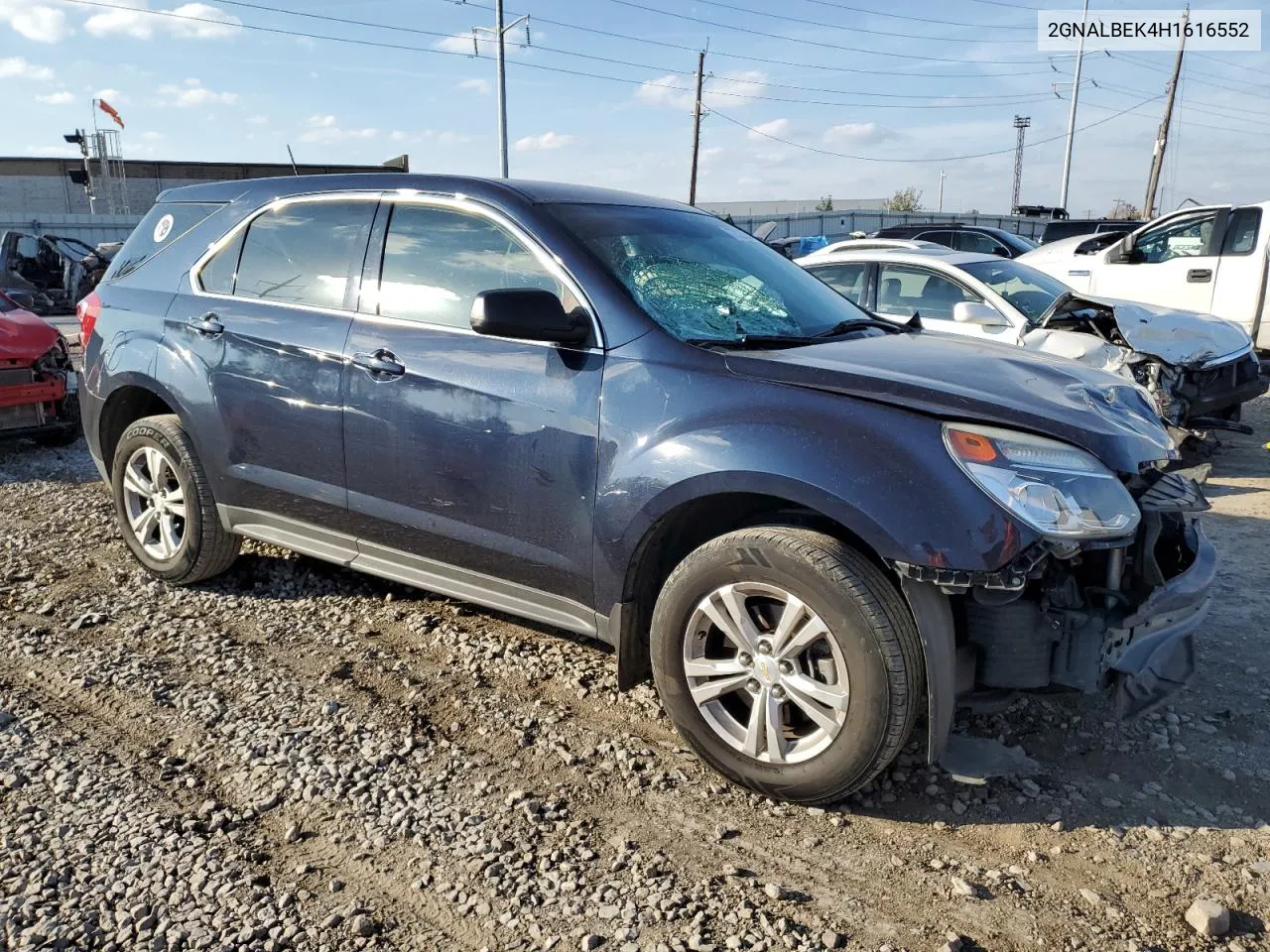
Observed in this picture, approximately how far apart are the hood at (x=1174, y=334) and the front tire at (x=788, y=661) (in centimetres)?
525

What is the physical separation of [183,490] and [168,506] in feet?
0.66

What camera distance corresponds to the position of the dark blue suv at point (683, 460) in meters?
2.69

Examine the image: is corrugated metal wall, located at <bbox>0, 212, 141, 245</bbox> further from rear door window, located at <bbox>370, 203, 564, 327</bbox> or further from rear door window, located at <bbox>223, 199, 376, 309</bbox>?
rear door window, located at <bbox>370, 203, 564, 327</bbox>

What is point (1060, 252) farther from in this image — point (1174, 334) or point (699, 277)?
point (699, 277)

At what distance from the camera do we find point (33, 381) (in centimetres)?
732

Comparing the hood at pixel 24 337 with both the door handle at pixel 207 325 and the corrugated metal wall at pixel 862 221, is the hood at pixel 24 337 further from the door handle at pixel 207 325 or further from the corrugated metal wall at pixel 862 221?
the corrugated metal wall at pixel 862 221

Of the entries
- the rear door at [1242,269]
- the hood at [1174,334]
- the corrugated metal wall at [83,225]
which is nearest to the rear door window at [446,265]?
the hood at [1174,334]

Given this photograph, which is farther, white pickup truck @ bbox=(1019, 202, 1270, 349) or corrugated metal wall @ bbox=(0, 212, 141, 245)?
corrugated metal wall @ bbox=(0, 212, 141, 245)

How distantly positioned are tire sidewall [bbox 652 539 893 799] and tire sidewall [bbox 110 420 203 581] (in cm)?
246

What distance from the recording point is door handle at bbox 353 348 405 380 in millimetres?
3559

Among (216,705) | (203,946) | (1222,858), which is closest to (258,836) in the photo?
(203,946)

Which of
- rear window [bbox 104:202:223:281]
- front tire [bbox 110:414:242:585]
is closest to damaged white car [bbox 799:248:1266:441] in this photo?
rear window [bbox 104:202:223:281]

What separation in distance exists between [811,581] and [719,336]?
99cm

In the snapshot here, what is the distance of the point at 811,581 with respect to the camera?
8.96ft
